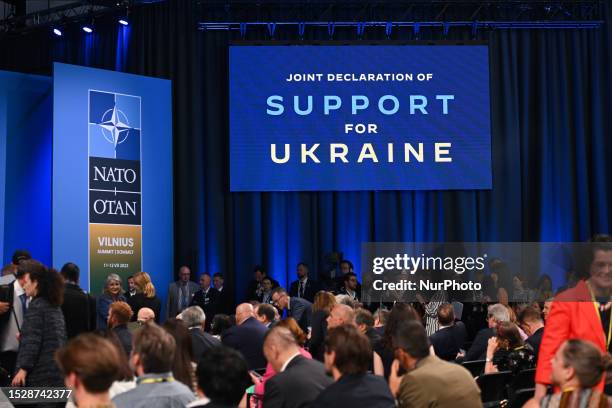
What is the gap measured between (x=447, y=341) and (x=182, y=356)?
11.9ft

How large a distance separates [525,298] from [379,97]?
4065mm

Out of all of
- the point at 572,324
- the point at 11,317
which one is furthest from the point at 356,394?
the point at 11,317

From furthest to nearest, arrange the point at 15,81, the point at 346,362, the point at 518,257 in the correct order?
the point at 518,257, the point at 15,81, the point at 346,362

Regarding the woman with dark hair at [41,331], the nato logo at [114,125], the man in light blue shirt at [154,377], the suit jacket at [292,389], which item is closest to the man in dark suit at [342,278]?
the nato logo at [114,125]

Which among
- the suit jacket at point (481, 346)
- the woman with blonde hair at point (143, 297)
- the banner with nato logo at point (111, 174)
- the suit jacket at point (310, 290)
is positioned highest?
the banner with nato logo at point (111, 174)

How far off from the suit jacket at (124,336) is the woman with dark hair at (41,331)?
551 millimetres

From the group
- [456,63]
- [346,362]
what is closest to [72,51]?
[456,63]

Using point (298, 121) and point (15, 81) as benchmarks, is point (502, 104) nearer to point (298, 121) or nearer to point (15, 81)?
point (298, 121)

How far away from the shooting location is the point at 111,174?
12.1 metres

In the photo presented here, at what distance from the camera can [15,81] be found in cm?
1222

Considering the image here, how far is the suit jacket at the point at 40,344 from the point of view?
5496 mm

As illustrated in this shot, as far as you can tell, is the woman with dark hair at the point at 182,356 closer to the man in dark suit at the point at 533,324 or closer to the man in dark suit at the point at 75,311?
the man in dark suit at the point at 75,311

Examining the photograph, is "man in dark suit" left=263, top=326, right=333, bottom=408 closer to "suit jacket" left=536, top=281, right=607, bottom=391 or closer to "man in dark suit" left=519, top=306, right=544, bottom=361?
"suit jacket" left=536, top=281, right=607, bottom=391

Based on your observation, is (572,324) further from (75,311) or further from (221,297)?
(221,297)
